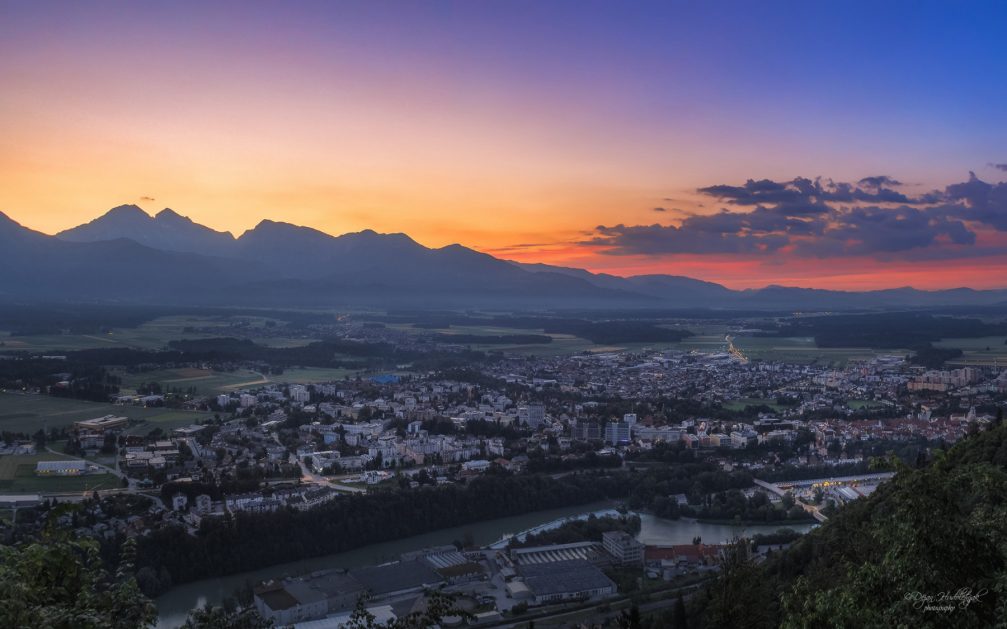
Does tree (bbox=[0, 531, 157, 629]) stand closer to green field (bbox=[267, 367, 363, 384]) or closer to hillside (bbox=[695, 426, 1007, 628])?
hillside (bbox=[695, 426, 1007, 628])

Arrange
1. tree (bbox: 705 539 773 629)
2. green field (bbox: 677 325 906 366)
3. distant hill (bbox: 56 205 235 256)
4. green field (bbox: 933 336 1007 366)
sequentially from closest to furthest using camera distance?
tree (bbox: 705 539 773 629) < green field (bbox: 933 336 1007 366) < green field (bbox: 677 325 906 366) < distant hill (bbox: 56 205 235 256)

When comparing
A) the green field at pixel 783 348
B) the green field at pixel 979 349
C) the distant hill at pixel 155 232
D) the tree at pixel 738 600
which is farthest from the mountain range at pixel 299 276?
the tree at pixel 738 600

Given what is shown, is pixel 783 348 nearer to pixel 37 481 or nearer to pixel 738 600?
pixel 37 481

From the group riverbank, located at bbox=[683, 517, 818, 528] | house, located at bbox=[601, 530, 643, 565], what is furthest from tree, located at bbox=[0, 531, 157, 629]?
riverbank, located at bbox=[683, 517, 818, 528]

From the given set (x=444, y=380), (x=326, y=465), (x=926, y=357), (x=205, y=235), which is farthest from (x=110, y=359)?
(x=205, y=235)

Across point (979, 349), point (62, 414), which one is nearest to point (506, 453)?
point (62, 414)

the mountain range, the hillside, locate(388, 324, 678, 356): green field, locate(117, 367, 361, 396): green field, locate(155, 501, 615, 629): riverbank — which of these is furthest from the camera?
the mountain range

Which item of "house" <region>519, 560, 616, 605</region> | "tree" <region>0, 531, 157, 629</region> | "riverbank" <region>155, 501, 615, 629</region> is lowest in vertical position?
"riverbank" <region>155, 501, 615, 629</region>

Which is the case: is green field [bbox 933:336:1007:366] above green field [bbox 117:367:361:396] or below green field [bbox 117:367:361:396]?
above
